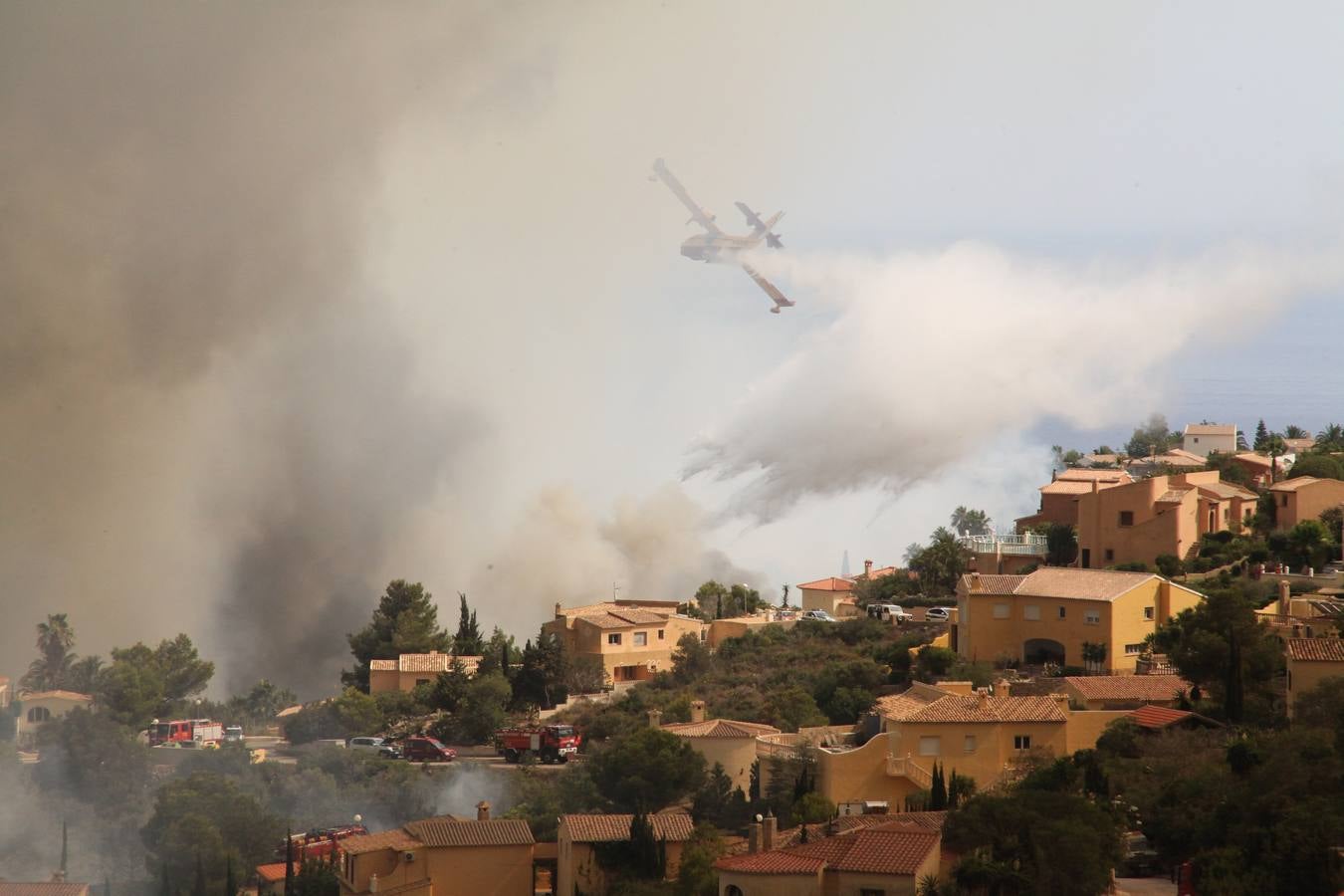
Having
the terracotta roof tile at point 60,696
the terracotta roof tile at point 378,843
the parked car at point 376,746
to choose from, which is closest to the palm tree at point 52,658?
the terracotta roof tile at point 60,696

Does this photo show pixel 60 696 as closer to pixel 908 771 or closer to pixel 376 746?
pixel 376 746

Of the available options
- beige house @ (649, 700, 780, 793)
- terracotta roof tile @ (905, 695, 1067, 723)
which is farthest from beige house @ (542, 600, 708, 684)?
terracotta roof tile @ (905, 695, 1067, 723)

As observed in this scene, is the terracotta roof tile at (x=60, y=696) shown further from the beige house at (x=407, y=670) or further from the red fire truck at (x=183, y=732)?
the beige house at (x=407, y=670)

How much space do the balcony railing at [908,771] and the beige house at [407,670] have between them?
23.3 metres

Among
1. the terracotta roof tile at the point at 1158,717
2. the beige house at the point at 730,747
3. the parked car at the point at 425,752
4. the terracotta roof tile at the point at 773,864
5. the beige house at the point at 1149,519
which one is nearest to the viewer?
the terracotta roof tile at the point at 773,864

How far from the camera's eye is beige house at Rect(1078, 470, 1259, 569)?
2085 inches

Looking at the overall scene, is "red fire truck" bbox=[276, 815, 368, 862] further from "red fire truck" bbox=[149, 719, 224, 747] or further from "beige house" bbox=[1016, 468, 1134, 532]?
"beige house" bbox=[1016, 468, 1134, 532]

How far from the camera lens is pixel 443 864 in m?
36.6

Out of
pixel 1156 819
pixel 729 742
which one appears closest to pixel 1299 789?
pixel 1156 819

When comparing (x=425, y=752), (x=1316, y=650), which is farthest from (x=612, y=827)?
(x=425, y=752)

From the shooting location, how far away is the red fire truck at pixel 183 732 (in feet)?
192

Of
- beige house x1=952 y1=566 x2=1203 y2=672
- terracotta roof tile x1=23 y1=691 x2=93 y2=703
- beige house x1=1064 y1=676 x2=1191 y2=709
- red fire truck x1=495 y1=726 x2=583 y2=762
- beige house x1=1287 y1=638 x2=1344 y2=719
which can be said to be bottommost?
red fire truck x1=495 y1=726 x2=583 y2=762

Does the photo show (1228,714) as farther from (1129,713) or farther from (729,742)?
(729,742)

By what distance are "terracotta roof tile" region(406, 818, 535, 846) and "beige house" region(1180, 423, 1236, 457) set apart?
142ft
